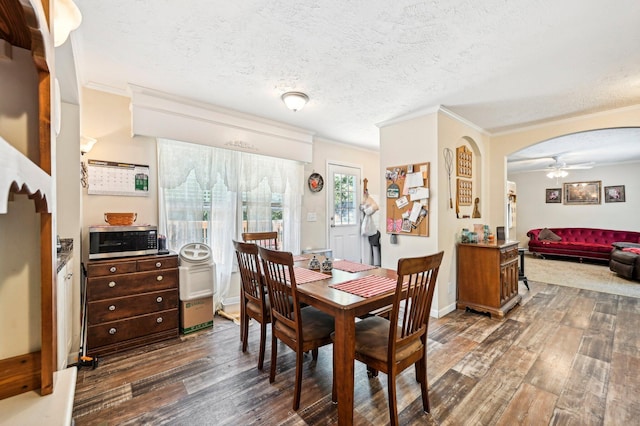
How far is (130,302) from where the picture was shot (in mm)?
2498

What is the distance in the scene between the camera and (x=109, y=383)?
80.4 inches

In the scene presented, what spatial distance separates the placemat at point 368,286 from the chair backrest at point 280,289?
0.32 metres

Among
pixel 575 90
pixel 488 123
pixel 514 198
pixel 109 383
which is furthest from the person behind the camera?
pixel 514 198

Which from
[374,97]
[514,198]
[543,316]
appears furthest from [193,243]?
[514,198]

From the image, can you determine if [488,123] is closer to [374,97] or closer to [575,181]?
[374,97]

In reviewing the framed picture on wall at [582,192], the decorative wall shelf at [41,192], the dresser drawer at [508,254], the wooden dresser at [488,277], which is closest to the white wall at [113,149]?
the decorative wall shelf at [41,192]

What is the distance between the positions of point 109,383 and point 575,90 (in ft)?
16.5

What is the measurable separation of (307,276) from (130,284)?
1681 millimetres

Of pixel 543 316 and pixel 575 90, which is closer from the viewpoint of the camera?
pixel 575 90

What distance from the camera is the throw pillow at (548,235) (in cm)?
717

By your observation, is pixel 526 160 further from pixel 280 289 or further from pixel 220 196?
pixel 280 289

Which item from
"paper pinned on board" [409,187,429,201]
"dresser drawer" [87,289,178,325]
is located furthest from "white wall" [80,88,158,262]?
"paper pinned on board" [409,187,429,201]

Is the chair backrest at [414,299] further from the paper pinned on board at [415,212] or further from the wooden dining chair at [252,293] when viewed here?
the paper pinned on board at [415,212]

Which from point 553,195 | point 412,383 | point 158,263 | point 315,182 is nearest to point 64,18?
point 158,263
